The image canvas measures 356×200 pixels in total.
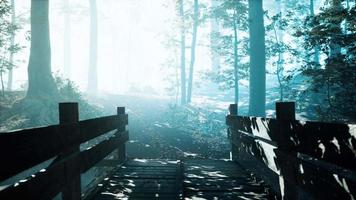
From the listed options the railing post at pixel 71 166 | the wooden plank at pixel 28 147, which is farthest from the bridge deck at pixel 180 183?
the wooden plank at pixel 28 147

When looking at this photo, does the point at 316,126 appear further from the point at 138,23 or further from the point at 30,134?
the point at 138,23

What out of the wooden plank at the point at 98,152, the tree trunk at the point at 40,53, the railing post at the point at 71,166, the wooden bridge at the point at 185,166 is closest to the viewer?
the wooden bridge at the point at 185,166

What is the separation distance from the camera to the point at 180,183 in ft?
20.5

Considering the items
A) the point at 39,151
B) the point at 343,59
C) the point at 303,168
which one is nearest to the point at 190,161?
the point at 303,168

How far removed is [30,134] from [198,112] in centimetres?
2814

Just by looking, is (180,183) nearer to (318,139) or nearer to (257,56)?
(318,139)

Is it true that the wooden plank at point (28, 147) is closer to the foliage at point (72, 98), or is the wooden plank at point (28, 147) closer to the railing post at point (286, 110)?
the railing post at point (286, 110)

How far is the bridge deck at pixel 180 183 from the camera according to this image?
5430 mm

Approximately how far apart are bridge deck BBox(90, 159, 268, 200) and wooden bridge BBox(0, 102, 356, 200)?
1 centimetres

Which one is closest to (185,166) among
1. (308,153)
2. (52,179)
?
(52,179)

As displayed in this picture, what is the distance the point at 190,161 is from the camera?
9023 mm

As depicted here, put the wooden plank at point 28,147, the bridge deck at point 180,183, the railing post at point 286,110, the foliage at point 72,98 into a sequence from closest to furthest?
the wooden plank at point 28,147 < the railing post at point 286,110 < the bridge deck at point 180,183 < the foliage at point 72,98

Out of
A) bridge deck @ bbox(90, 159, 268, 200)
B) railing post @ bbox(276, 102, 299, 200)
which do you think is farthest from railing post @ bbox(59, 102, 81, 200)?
railing post @ bbox(276, 102, 299, 200)

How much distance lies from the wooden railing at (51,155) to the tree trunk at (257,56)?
1699cm
